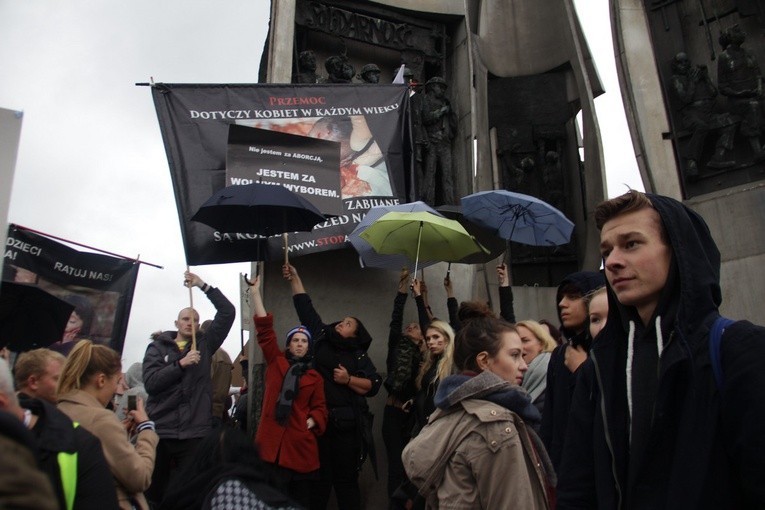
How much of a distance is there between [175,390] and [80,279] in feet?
8.45

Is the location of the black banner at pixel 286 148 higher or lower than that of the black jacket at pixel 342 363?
higher

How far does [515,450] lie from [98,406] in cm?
200

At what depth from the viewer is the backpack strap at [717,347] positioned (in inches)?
73.0

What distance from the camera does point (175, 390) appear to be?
626 centimetres

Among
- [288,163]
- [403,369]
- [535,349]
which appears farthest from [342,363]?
[288,163]

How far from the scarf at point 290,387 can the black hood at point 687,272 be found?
14.7ft

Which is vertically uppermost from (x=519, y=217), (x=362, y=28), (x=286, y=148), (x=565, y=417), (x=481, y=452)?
(x=362, y=28)

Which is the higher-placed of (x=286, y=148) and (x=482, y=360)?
(x=286, y=148)

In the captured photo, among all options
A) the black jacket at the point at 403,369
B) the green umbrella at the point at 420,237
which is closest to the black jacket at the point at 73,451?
the black jacket at the point at 403,369

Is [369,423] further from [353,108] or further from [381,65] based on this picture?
[381,65]

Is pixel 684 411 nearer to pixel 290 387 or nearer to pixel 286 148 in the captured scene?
pixel 290 387

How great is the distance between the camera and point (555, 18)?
50.2 ft

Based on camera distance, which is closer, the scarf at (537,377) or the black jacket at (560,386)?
the black jacket at (560,386)

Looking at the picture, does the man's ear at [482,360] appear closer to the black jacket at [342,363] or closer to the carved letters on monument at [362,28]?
the black jacket at [342,363]
